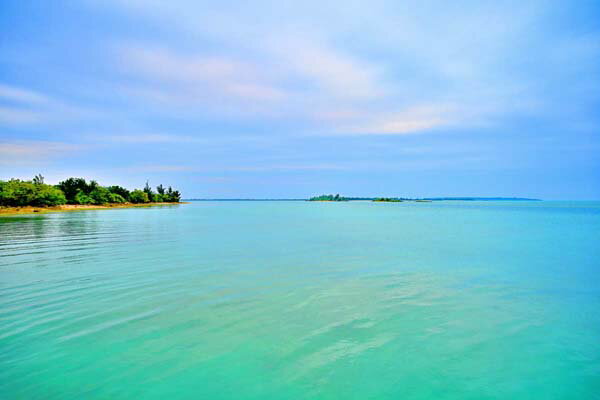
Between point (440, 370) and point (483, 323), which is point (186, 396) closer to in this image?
point (440, 370)

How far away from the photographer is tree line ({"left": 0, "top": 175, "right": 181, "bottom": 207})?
307ft

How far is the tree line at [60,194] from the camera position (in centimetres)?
9350

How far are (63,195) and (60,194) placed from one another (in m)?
A: 4.07

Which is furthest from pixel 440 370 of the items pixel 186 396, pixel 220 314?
pixel 220 314

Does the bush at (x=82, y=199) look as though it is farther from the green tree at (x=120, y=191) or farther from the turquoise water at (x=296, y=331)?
the turquoise water at (x=296, y=331)

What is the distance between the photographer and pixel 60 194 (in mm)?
114688

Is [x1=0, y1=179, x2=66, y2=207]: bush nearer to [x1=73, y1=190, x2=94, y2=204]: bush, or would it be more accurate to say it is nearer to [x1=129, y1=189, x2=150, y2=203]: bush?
[x1=73, y1=190, x2=94, y2=204]: bush

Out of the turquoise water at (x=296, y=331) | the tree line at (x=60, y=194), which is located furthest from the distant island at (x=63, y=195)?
the turquoise water at (x=296, y=331)

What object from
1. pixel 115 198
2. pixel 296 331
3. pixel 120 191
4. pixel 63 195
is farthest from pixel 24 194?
pixel 296 331

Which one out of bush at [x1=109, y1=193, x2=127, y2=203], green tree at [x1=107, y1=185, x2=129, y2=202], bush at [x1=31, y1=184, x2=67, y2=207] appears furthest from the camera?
green tree at [x1=107, y1=185, x2=129, y2=202]

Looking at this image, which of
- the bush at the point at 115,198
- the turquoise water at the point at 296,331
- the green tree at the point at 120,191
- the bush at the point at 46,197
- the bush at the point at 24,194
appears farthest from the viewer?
the green tree at the point at 120,191

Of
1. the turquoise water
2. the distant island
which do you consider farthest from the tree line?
the turquoise water

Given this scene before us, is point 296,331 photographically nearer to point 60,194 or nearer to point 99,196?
point 60,194

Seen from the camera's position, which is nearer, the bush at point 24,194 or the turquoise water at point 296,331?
the turquoise water at point 296,331
